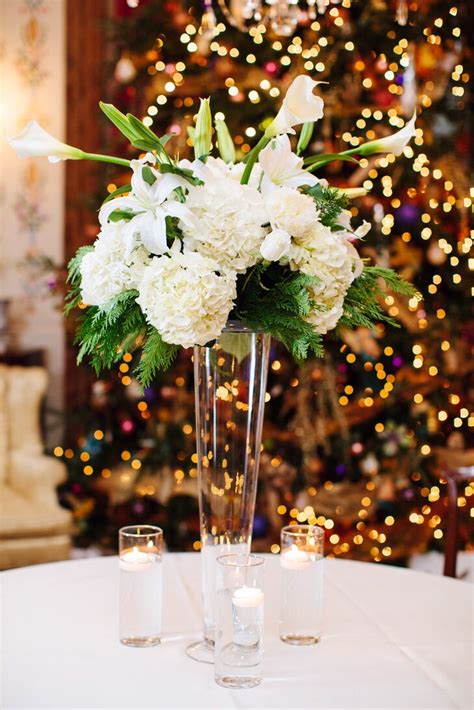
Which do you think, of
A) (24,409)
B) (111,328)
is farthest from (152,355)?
(24,409)

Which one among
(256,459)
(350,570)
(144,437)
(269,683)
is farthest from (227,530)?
(144,437)

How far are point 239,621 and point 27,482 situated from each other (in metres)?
2.79

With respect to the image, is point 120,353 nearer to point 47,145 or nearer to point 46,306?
point 47,145

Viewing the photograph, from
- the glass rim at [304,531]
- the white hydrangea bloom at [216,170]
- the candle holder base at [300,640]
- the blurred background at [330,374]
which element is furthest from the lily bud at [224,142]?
the blurred background at [330,374]

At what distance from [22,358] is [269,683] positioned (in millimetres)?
3351

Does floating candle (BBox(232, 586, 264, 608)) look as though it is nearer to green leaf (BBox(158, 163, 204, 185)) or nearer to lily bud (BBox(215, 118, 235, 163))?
green leaf (BBox(158, 163, 204, 185))

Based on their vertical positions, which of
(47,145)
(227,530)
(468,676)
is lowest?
(468,676)

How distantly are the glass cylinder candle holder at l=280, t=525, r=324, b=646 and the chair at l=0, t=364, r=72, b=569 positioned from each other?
242cm

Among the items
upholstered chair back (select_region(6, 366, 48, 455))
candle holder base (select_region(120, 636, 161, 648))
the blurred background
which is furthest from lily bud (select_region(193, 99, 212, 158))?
upholstered chair back (select_region(6, 366, 48, 455))

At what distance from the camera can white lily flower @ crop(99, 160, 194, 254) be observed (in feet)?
3.95

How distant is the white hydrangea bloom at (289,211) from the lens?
1.22m

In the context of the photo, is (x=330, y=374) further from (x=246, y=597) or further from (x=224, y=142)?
(x=246, y=597)

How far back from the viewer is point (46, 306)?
14.7 ft

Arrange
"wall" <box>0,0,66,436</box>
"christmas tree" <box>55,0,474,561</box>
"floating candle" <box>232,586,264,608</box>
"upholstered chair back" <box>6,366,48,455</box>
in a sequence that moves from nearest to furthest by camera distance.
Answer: "floating candle" <box>232,586,264,608</box> → "christmas tree" <box>55,0,474,561</box> → "upholstered chair back" <box>6,366,48,455</box> → "wall" <box>0,0,66,436</box>
